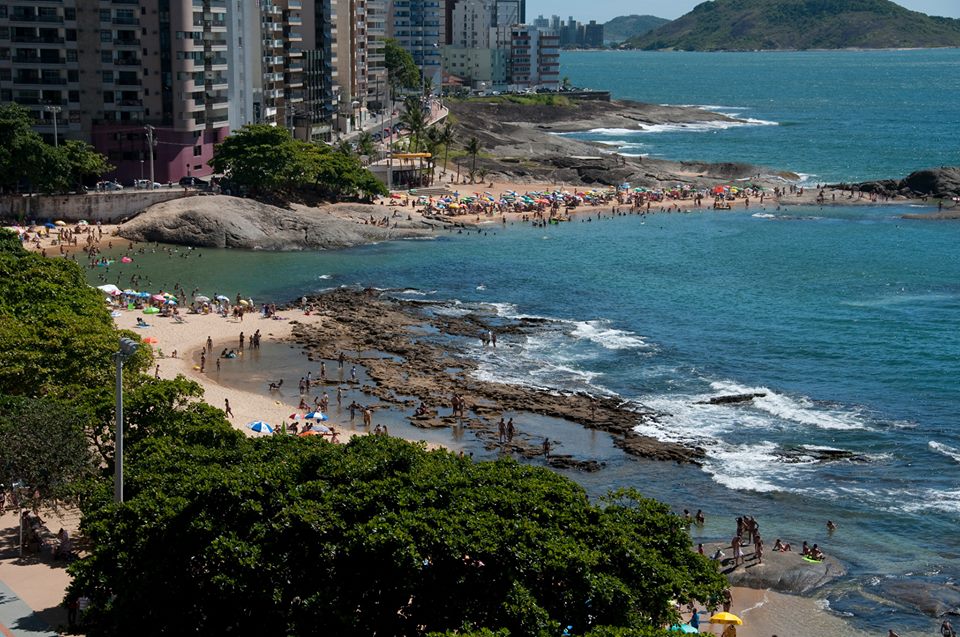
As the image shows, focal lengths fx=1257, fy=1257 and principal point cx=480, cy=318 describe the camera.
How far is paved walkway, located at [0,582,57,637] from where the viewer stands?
28922 mm

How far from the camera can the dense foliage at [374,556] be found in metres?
26.1

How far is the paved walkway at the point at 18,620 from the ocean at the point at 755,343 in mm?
21816

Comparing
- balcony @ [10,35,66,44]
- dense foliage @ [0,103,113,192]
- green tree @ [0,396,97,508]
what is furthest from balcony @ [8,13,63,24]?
green tree @ [0,396,97,508]

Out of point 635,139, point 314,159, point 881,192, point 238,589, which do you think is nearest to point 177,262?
point 314,159

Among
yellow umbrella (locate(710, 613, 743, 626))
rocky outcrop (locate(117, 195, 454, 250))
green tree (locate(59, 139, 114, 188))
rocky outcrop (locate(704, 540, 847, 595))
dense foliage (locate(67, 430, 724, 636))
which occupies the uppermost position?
green tree (locate(59, 139, 114, 188))

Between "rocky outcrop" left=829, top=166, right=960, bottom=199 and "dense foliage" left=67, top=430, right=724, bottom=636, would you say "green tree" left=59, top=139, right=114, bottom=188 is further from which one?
"rocky outcrop" left=829, top=166, right=960, bottom=199

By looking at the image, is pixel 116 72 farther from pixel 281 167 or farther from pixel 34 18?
pixel 281 167

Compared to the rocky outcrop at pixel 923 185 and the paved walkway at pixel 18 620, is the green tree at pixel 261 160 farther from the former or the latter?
the paved walkway at pixel 18 620

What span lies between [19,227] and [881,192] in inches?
3281

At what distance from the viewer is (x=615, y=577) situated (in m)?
26.6

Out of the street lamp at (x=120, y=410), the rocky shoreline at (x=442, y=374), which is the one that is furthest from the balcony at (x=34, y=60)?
the street lamp at (x=120, y=410)

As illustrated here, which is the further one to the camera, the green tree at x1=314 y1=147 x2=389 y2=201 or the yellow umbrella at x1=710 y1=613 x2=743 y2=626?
the green tree at x1=314 y1=147 x2=389 y2=201

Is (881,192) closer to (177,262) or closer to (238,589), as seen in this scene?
(177,262)

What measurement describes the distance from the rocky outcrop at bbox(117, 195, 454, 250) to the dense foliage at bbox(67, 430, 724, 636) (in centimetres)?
6275
